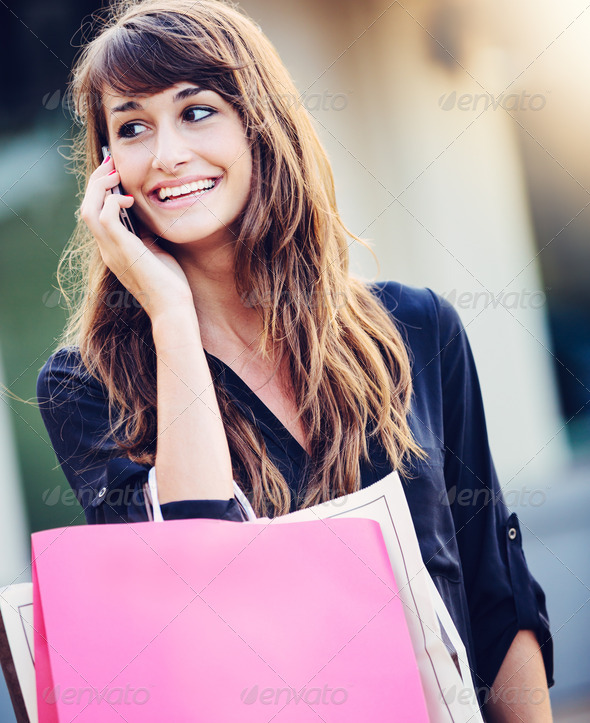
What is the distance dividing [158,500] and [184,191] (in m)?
0.43

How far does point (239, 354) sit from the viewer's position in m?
1.04

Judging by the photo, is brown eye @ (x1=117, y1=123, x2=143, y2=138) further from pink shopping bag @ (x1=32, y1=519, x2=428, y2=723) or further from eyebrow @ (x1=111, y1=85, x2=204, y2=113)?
pink shopping bag @ (x1=32, y1=519, x2=428, y2=723)

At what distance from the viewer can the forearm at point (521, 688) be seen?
3.07 ft

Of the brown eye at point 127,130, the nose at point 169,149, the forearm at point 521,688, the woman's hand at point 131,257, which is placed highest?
the brown eye at point 127,130

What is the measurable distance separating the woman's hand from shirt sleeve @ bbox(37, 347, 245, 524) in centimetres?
14

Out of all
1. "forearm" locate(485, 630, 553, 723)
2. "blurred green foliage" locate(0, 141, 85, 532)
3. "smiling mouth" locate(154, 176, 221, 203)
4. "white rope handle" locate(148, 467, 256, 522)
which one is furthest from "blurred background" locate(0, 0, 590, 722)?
"forearm" locate(485, 630, 553, 723)

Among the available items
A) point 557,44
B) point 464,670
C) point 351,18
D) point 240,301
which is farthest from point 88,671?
point 557,44

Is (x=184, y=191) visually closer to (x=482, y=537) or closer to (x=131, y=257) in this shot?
(x=131, y=257)

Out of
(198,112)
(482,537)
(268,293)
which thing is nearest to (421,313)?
(268,293)

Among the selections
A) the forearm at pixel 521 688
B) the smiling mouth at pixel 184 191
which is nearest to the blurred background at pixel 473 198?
the smiling mouth at pixel 184 191

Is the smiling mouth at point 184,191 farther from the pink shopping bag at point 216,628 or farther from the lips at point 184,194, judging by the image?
the pink shopping bag at point 216,628

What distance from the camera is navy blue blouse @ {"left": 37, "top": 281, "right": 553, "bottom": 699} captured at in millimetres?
918

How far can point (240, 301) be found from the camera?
3.56 ft

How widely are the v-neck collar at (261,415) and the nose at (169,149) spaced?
0.89 feet
